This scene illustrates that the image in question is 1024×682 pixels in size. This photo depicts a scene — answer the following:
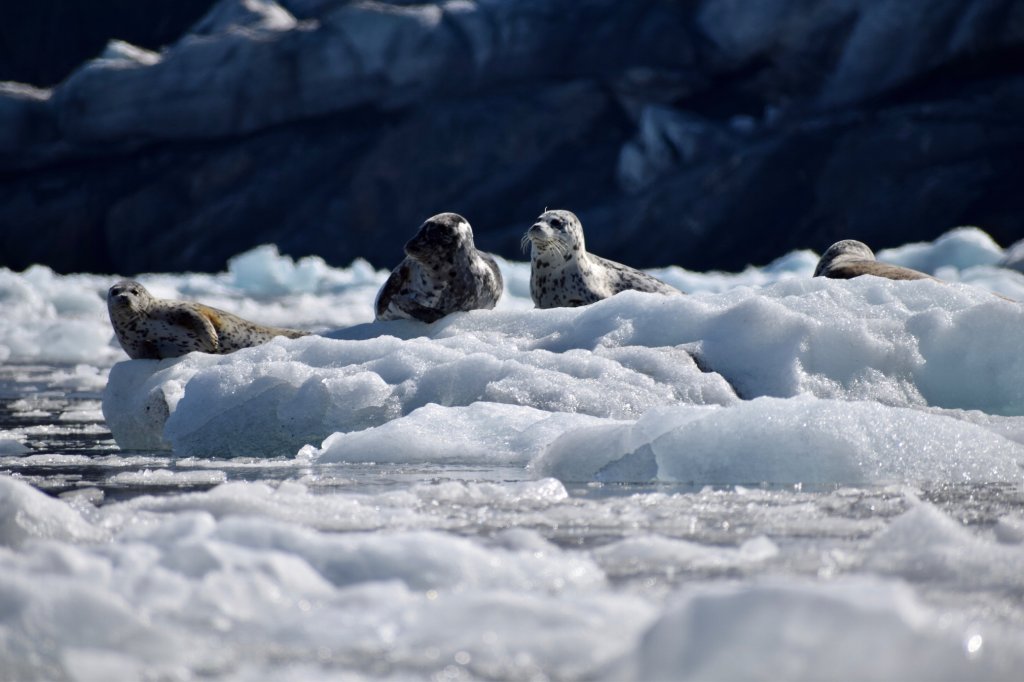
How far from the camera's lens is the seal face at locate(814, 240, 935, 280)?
6324 millimetres

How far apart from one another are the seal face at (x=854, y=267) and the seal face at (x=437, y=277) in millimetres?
1501

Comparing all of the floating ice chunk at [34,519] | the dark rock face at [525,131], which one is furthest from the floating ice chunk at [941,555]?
the dark rock face at [525,131]

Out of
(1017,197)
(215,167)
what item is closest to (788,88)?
(1017,197)

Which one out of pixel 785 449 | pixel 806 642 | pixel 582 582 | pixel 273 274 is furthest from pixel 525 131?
pixel 806 642

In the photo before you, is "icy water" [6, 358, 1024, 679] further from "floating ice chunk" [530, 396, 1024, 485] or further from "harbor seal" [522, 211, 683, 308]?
"harbor seal" [522, 211, 683, 308]

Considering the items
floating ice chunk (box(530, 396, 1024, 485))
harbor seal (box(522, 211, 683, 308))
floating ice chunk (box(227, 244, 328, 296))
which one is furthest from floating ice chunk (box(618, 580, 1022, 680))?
floating ice chunk (box(227, 244, 328, 296))

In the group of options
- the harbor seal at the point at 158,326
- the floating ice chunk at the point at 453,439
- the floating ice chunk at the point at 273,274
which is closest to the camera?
the floating ice chunk at the point at 453,439

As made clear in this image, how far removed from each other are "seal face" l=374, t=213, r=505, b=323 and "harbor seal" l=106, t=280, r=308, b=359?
0.73m

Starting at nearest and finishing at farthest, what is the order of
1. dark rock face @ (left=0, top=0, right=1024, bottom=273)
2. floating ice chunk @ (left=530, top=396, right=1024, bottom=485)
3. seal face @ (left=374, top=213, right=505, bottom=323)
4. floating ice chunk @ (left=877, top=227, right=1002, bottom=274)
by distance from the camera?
floating ice chunk @ (left=530, top=396, right=1024, bottom=485) < seal face @ (left=374, top=213, right=505, bottom=323) < floating ice chunk @ (left=877, top=227, right=1002, bottom=274) < dark rock face @ (left=0, top=0, right=1024, bottom=273)

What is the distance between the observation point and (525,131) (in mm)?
26328

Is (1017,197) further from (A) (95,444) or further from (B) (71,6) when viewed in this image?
(B) (71,6)

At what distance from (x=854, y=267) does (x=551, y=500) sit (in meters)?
3.85

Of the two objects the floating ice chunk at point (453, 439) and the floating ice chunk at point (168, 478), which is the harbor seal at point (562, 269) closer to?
the floating ice chunk at point (453, 439)

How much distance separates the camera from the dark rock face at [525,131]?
66.9 feet
